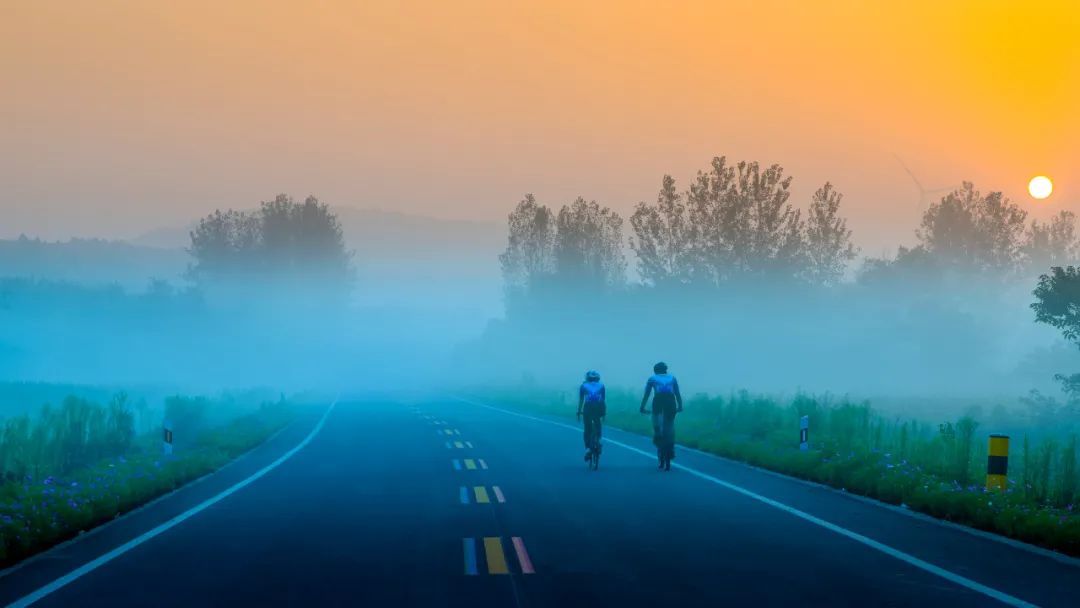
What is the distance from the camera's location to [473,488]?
55.7 ft

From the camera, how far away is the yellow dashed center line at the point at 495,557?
9664mm

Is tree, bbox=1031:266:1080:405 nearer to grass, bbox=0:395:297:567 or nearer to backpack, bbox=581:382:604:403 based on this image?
backpack, bbox=581:382:604:403

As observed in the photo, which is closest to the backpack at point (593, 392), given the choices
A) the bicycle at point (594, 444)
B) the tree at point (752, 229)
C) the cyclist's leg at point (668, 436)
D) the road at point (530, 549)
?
the bicycle at point (594, 444)

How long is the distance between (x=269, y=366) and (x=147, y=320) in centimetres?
2025

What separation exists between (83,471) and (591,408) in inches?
368

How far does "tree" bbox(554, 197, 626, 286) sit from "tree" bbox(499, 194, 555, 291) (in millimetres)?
3048

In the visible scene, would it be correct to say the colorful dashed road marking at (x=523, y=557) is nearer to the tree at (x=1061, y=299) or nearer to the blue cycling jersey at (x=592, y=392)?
the blue cycling jersey at (x=592, y=392)

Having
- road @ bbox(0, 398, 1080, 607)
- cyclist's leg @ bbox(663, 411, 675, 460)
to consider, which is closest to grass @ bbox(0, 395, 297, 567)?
road @ bbox(0, 398, 1080, 607)

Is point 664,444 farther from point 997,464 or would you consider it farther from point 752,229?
point 752,229

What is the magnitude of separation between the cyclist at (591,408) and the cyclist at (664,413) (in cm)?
91

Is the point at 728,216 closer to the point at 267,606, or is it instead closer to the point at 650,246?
the point at 650,246

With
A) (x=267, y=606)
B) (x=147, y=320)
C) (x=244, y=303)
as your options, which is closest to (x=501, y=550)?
(x=267, y=606)

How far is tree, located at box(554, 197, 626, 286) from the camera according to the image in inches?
3445

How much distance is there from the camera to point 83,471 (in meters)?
18.5
